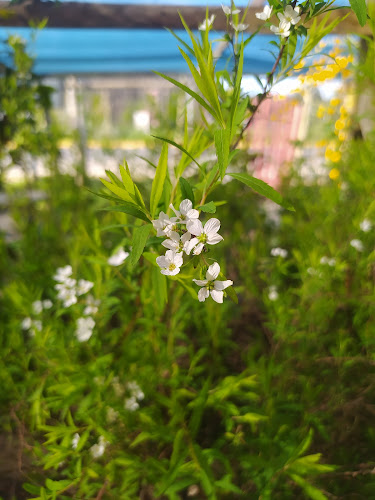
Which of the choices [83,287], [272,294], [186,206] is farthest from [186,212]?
[272,294]

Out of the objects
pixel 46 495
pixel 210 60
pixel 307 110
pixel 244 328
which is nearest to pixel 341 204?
pixel 244 328

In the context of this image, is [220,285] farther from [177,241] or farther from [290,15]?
[290,15]

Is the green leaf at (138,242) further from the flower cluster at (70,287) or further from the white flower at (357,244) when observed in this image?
the white flower at (357,244)

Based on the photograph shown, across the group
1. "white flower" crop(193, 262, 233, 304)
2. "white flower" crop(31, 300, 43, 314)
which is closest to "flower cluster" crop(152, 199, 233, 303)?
"white flower" crop(193, 262, 233, 304)

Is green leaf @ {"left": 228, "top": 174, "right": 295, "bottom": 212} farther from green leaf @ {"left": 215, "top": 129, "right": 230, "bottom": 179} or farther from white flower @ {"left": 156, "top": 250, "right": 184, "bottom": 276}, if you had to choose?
white flower @ {"left": 156, "top": 250, "right": 184, "bottom": 276}

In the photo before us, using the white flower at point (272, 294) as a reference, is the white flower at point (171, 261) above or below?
above

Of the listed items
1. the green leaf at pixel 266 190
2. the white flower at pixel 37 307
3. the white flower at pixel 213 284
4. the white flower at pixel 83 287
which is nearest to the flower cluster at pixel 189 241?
the white flower at pixel 213 284
